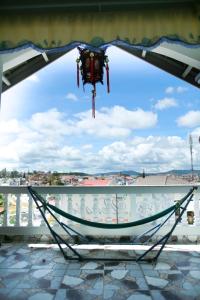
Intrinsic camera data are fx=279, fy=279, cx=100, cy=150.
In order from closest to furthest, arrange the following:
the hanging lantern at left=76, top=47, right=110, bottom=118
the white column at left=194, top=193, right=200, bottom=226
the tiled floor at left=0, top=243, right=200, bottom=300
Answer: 1. the tiled floor at left=0, top=243, right=200, bottom=300
2. the hanging lantern at left=76, top=47, right=110, bottom=118
3. the white column at left=194, top=193, right=200, bottom=226

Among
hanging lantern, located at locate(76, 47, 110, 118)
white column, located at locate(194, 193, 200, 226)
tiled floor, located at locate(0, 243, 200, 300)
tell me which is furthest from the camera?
white column, located at locate(194, 193, 200, 226)

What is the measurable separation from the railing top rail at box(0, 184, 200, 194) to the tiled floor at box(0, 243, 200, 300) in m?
0.80

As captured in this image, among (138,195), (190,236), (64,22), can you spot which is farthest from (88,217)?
(64,22)

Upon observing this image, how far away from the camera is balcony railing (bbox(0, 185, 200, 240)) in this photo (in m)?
3.78

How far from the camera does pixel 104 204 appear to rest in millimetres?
3816

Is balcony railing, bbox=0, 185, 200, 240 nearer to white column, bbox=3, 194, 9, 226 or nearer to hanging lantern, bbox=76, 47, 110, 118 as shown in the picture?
white column, bbox=3, 194, 9, 226

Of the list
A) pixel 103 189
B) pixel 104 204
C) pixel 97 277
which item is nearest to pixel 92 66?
pixel 103 189

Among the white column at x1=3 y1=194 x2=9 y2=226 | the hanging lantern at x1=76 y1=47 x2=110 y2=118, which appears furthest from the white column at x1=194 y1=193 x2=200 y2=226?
the white column at x1=3 y1=194 x2=9 y2=226

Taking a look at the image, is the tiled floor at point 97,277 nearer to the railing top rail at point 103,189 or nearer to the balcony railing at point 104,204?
the balcony railing at point 104,204

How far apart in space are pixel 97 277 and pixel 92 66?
2238 mm

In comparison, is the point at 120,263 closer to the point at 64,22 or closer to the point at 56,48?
the point at 56,48

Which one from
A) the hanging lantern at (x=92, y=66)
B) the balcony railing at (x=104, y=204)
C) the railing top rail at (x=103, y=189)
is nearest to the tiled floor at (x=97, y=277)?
the balcony railing at (x=104, y=204)

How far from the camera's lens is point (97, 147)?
7.40 m

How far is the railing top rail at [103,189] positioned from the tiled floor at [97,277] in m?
0.80
